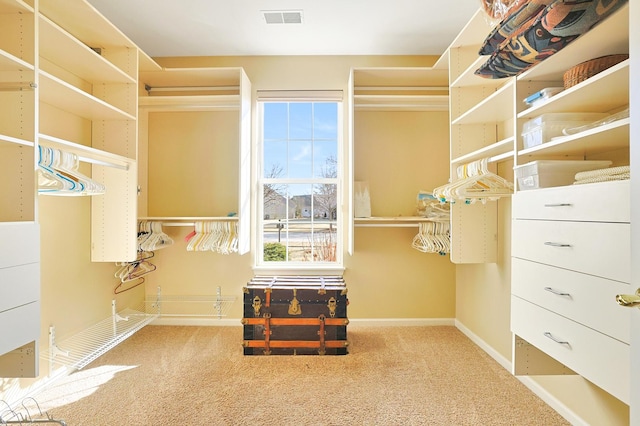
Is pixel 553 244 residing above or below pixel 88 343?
above

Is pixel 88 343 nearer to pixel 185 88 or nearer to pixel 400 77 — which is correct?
pixel 185 88

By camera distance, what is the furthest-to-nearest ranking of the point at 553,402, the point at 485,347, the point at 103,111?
the point at 485,347
the point at 103,111
the point at 553,402

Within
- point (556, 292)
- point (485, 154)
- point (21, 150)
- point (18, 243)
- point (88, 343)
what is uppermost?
point (485, 154)

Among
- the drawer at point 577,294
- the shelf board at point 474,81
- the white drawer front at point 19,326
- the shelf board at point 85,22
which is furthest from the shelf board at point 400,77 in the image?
the white drawer front at point 19,326

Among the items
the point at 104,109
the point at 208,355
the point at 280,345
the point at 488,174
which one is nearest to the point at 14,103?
the point at 104,109

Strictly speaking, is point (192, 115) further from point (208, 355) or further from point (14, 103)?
point (208, 355)

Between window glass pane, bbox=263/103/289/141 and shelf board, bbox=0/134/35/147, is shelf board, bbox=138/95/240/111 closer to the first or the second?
window glass pane, bbox=263/103/289/141

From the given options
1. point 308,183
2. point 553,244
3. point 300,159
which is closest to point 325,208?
point 308,183

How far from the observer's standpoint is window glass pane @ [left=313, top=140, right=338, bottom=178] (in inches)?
140

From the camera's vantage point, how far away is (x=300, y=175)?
355cm

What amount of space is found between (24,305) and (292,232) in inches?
89.7

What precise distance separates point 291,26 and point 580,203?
2516 mm

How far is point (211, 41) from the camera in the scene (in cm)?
317

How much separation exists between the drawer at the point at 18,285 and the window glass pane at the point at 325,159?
241cm
